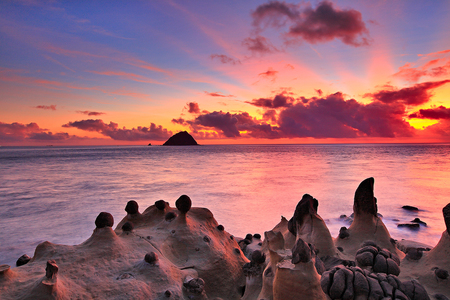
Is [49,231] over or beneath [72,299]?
beneath

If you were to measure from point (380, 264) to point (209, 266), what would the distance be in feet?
6.07

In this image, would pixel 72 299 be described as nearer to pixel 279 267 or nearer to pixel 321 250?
pixel 279 267

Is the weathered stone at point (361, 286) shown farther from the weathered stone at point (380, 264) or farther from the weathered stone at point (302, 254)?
the weathered stone at point (380, 264)

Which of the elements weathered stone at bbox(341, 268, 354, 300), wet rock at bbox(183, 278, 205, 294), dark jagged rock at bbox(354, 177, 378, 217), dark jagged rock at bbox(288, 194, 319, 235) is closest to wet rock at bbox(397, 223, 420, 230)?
dark jagged rock at bbox(354, 177, 378, 217)

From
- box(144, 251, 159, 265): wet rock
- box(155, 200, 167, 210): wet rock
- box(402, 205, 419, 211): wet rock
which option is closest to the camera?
box(144, 251, 159, 265): wet rock

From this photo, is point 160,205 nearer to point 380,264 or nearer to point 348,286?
point 348,286

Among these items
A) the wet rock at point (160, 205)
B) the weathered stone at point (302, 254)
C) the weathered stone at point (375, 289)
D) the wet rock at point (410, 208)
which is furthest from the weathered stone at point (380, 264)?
the wet rock at point (410, 208)

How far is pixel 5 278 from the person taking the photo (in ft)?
6.42

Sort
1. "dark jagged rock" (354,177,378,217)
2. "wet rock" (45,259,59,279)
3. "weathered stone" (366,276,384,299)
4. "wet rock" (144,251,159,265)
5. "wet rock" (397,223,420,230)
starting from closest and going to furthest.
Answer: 1. "wet rock" (45,259,59,279)
2. "weathered stone" (366,276,384,299)
3. "wet rock" (144,251,159,265)
4. "dark jagged rock" (354,177,378,217)
5. "wet rock" (397,223,420,230)

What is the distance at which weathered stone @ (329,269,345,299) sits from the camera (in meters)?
2.07

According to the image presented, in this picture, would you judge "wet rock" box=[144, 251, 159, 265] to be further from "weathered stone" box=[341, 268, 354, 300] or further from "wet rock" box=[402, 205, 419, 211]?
"wet rock" box=[402, 205, 419, 211]

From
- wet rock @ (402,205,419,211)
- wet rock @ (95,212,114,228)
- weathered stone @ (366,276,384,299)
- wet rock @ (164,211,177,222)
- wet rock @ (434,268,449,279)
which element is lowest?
wet rock @ (402,205,419,211)

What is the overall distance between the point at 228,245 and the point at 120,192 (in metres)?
11.7

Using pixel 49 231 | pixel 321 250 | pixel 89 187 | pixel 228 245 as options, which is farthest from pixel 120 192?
pixel 321 250
